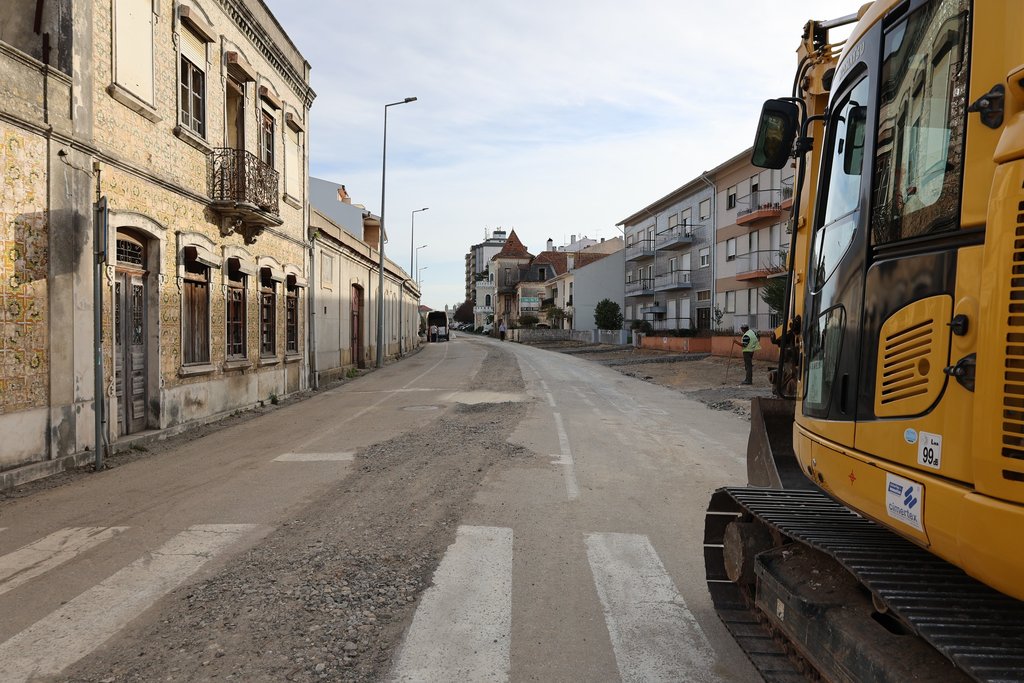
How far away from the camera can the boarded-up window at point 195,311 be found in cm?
1288

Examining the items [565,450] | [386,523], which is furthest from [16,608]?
[565,450]

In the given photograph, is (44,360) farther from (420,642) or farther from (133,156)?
(420,642)

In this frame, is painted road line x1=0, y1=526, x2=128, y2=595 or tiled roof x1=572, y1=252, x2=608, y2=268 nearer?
painted road line x1=0, y1=526, x2=128, y2=595

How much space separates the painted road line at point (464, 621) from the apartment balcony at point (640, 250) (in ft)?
155

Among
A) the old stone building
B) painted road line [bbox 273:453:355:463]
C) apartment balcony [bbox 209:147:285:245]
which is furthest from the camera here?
apartment balcony [bbox 209:147:285:245]

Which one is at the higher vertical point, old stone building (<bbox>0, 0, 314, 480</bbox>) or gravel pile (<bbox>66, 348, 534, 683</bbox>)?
old stone building (<bbox>0, 0, 314, 480</bbox>)

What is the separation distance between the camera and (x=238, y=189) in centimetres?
1397

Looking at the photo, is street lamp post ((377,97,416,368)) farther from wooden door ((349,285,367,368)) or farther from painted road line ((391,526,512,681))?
painted road line ((391,526,512,681))

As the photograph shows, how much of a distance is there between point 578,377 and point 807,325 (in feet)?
66.9

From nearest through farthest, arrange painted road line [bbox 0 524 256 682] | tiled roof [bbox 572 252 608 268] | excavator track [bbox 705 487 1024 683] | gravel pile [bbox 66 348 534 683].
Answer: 1. excavator track [bbox 705 487 1024 683]
2. gravel pile [bbox 66 348 534 683]
3. painted road line [bbox 0 524 256 682]
4. tiled roof [bbox 572 252 608 268]

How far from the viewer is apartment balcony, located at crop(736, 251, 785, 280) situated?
33.0m

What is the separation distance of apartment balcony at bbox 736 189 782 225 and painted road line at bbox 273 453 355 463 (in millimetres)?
27956

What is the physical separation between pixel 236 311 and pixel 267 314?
1.93 m

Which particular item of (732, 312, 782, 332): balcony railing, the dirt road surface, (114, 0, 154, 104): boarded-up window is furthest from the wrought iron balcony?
(114, 0, 154, 104): boarded-up window
